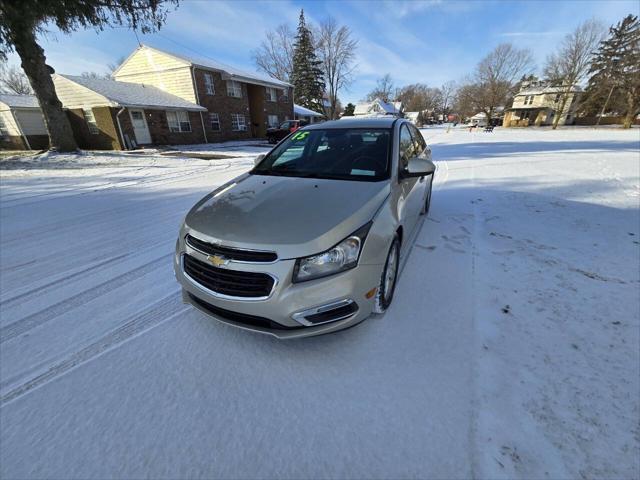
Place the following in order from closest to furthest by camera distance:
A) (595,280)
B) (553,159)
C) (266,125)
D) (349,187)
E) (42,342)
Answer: (42,342) → (349,187) → (595,280) → (553,159) → (266,125)

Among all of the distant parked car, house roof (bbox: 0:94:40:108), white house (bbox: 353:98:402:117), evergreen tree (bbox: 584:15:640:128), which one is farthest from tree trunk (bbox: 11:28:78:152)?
white house (bbox: 353:98:402:117)

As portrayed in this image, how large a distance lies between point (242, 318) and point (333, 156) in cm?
197

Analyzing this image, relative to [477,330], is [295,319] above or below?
above

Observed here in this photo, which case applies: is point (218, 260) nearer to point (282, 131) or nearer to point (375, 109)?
point (282, 131)

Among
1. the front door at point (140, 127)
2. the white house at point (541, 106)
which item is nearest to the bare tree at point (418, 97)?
the white house at point (541, 106)

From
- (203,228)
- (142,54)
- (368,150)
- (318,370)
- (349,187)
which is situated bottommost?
(318,370)

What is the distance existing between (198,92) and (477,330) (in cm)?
2453

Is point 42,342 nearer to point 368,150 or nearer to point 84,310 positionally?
point 84,310

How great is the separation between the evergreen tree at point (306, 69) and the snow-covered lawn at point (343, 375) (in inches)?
1714

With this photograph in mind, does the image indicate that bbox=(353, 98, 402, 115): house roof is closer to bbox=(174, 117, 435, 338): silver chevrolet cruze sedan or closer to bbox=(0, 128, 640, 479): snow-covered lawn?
bbox=(0, 128, 640, 479): snow-covered lawn

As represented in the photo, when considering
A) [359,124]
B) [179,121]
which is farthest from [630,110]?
[359,124]

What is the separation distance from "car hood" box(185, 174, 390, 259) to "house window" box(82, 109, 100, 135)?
20605mm

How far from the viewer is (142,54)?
22312 mm

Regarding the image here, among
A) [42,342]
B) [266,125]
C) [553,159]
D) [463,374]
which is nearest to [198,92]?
[266,125]
